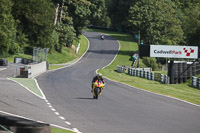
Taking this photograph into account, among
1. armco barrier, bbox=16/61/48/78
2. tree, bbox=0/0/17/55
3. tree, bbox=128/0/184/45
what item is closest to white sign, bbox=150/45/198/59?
armco barrier, bbox=16/61/48/78

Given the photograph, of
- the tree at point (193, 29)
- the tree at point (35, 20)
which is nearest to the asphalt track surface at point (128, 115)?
the tree at point (35, 20)

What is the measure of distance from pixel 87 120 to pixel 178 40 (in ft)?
271

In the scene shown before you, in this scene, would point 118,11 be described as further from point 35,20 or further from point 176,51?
point 176,51

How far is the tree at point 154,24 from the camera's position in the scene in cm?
9119

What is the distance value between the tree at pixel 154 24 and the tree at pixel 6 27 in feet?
112

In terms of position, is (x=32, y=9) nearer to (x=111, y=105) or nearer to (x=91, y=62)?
(x=91, y=62)

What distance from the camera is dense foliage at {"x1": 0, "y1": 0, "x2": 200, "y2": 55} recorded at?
65.8 m

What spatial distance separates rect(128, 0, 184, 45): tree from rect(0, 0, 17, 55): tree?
34.1 meters

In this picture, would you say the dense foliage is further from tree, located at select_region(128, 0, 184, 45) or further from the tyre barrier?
the tyre barrier

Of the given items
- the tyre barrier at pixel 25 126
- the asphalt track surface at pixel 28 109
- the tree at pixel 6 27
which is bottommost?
the asphalt track surface at pixel 28 109

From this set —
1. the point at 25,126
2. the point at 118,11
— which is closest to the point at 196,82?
the point at 25,126

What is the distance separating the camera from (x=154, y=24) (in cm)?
9281

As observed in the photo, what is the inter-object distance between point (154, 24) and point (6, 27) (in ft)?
134

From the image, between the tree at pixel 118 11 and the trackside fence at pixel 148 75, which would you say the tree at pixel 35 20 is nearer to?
the trackside fence at pixel 148 75
